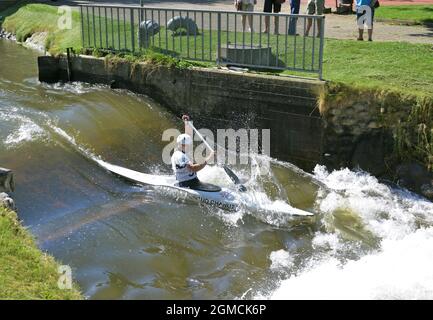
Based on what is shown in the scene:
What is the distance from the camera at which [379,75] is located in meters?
11.8

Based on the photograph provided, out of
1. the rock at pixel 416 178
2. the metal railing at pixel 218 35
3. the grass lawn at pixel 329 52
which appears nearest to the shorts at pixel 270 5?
the grass lawn at pixel 329 52

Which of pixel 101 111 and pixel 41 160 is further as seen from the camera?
pixel 101 111

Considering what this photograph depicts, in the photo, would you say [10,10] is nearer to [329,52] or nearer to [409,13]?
[409,13]

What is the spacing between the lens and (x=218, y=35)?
1305cm

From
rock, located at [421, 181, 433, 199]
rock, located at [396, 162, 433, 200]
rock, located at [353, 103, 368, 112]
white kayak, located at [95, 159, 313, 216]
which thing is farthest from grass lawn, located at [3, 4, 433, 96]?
white kayak, located at [95, 159, 313, 216]

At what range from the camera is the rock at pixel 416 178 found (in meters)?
10.8

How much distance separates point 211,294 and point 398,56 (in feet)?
26.0

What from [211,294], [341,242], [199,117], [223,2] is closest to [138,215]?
[211,294]

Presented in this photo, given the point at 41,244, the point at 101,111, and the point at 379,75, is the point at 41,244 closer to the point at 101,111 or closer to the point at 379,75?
the point at 101,111

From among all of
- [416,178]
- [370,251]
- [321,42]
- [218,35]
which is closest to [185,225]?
[370,251]

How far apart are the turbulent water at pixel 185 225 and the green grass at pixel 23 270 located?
0.91 m

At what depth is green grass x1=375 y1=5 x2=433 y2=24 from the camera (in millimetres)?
18469

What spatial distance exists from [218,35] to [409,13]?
384 inches
